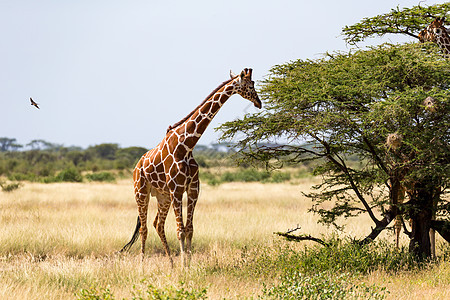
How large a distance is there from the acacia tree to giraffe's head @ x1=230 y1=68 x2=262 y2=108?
862mm

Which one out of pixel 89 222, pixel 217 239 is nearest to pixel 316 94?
pixel 217 239

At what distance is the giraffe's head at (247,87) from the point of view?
8.31 meters

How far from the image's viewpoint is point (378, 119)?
320 inches

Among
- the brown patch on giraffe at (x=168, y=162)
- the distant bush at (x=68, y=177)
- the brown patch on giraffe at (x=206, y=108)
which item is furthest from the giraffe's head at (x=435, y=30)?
the distant bush at (x=68, y=177)

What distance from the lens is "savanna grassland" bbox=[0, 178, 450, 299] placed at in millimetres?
7285

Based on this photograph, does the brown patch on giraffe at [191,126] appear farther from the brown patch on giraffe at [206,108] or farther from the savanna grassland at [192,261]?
the savanna grassland at [192,261]

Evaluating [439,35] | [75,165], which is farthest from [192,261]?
[75,165]

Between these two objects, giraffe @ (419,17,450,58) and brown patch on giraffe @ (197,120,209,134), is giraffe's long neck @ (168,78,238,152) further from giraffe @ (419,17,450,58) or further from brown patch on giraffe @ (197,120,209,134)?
giraffe @ (419,17,450,58)

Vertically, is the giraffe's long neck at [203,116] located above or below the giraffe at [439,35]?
below

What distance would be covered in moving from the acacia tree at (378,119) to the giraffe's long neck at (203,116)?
119cm

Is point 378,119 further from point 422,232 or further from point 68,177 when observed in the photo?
point 68,177

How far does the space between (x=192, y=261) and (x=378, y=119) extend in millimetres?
4161

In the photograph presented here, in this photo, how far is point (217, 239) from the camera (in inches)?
495

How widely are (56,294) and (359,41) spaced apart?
809cm
